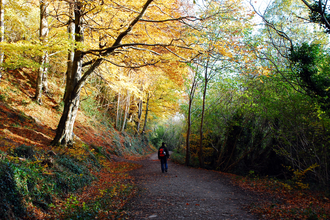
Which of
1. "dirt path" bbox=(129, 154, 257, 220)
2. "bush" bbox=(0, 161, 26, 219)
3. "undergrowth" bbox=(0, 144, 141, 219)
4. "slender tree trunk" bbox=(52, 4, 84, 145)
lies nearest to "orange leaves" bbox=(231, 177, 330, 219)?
"dirt path" bbox=(129, 154, 257, 220)

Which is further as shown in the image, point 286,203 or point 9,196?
point 286,203

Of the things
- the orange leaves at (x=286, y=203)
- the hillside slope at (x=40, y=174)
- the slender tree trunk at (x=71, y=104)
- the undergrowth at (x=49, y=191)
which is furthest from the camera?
the slender tree trunk at (x=71, y=104)

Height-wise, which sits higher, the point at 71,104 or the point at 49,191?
the point at 71,104

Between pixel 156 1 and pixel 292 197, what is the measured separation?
27.3ft

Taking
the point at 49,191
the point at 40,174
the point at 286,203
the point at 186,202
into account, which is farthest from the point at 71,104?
the point at 286,203

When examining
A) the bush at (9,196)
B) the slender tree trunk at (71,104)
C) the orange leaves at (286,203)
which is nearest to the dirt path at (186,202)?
the orange leaves at (286,203)

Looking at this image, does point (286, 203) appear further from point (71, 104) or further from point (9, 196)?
point (71, 104)

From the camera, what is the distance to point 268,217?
4.28 metres

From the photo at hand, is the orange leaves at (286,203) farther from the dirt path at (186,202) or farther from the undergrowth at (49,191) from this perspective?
the undergrowth at (49,191)

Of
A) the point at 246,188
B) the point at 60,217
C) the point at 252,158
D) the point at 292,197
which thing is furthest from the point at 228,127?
the point at 60,217

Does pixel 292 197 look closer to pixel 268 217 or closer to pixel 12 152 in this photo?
pixel 268 217

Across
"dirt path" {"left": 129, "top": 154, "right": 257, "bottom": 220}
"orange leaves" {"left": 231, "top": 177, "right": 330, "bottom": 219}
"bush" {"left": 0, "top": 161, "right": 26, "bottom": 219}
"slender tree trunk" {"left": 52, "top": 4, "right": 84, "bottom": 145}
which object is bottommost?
"dirt path" {"left": 129, "top": 154, "right": 257, "bottom": 220}

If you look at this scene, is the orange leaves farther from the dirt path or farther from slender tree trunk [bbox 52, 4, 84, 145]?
slender tree trunk [bbox 52, 4, 84, 145]

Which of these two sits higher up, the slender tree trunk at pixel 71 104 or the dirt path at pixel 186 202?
the slender tree trunk at pixel 71 104
